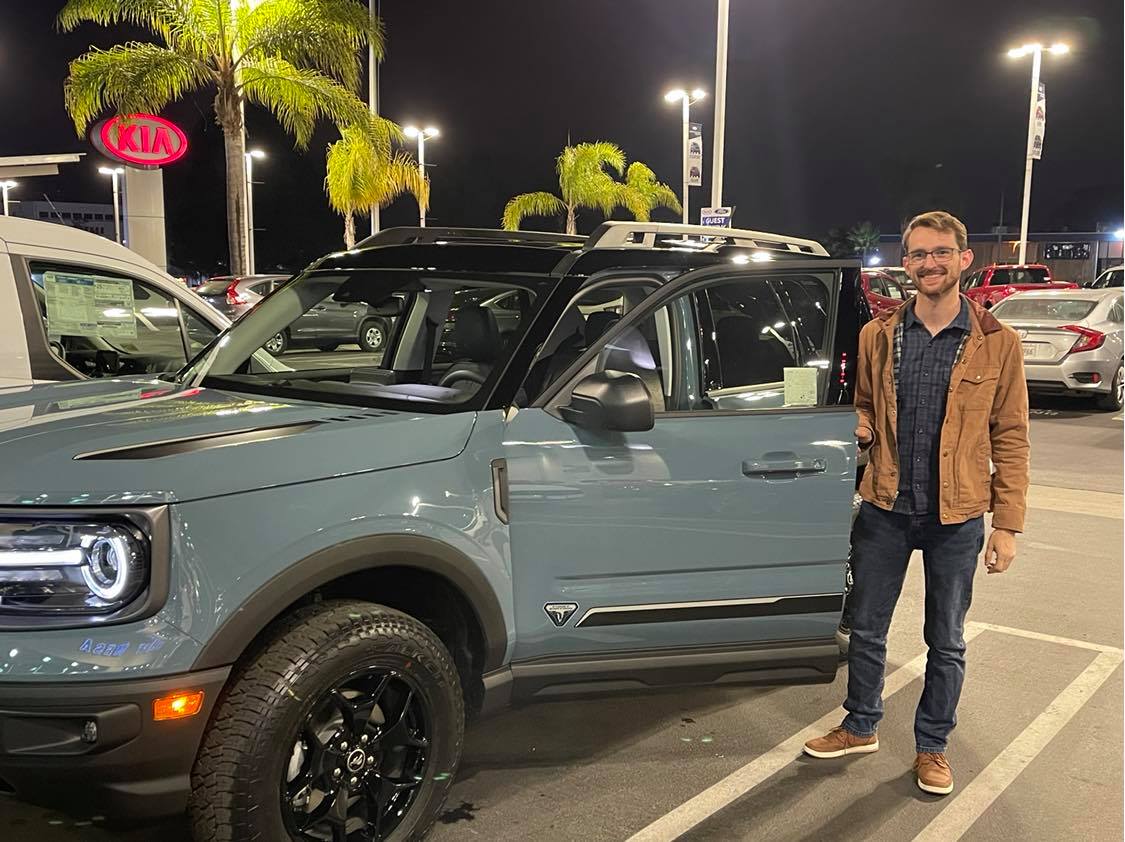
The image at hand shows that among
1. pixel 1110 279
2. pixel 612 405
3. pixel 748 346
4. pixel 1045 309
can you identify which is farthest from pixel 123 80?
pixel 1110 279

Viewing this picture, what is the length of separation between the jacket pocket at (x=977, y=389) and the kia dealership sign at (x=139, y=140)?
11775 mm

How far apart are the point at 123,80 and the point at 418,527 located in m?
14.7

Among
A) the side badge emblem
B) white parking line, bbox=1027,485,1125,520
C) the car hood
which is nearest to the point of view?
the car hood

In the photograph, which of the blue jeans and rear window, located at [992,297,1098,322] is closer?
the blue jeans

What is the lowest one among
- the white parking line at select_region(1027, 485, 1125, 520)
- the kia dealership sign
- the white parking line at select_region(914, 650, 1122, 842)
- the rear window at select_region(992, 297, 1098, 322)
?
the white parking line at select_region(914, 650, 1122, 842)

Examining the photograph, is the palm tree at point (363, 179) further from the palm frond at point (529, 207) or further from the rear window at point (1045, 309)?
the rear window at point (1045, 309)

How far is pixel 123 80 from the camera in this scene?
14.8 metres

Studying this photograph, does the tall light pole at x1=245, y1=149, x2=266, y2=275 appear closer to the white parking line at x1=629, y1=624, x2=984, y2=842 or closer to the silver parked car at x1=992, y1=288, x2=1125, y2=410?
the silver parked car at x1=992, y1=288, x2=1125, y2=410

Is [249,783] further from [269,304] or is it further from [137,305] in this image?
[137,305]

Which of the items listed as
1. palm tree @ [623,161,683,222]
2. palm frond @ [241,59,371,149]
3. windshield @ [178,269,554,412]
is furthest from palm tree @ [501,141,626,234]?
windshield @ [178,269,554,412]

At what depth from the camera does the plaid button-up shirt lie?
10.8 ft

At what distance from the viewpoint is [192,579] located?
2.28 meters

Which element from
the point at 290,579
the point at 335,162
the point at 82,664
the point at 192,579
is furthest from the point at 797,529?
the point at 335,162

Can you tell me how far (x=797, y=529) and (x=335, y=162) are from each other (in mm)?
27090
